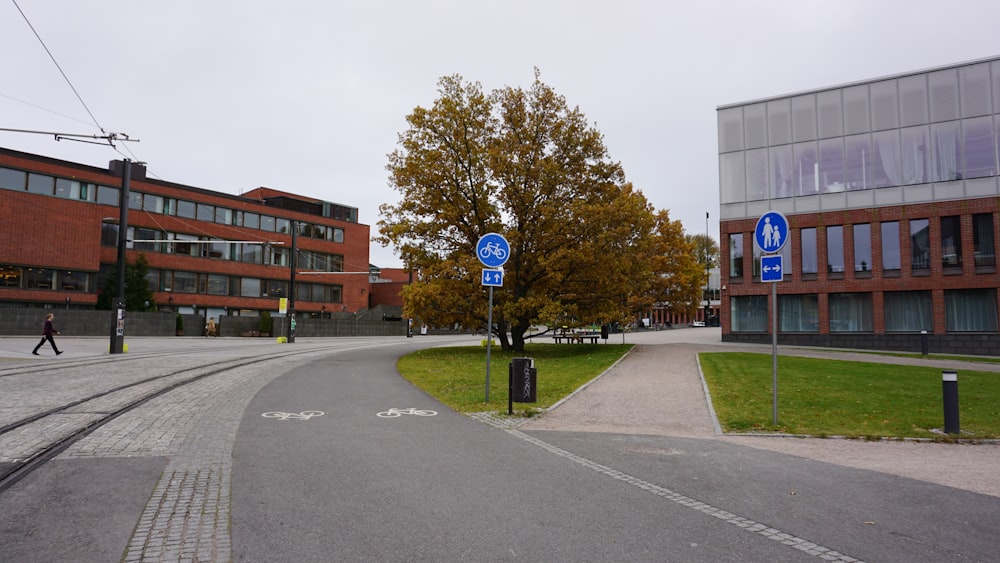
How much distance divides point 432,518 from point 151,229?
5733cm

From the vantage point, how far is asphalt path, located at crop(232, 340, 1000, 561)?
4242 millimetres

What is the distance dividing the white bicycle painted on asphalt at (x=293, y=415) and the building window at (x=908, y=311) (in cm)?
3254

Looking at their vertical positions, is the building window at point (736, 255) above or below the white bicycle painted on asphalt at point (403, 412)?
above

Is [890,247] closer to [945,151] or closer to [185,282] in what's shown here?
[945,151]

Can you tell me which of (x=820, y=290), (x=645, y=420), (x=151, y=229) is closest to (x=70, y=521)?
(x=645, y=420)

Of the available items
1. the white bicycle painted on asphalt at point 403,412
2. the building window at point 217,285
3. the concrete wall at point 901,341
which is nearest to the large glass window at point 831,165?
the concrete wall at point 901,341

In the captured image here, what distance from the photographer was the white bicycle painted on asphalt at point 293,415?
958cm

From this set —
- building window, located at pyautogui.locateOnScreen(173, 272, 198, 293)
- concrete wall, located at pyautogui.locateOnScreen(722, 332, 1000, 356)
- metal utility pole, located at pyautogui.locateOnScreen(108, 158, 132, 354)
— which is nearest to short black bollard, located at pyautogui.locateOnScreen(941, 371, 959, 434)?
concrete wall, located at pyautogui.locateOnScreen(722, 332, 1000, 356)

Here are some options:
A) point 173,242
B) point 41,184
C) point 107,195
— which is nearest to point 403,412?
point 173,242

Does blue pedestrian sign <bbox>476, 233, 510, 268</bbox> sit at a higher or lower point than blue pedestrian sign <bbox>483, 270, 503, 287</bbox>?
higher

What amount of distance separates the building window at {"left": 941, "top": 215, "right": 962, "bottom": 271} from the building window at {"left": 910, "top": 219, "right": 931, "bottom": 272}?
0.67 m

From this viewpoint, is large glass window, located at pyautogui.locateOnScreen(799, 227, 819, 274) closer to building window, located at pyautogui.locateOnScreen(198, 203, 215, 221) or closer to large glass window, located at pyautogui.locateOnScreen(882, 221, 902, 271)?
large glass window, located at pyautogui.locateOnScreen(882, 221, 902, 271)

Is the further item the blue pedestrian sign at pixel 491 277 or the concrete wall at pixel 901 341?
the concrete wall at pixel 901 341

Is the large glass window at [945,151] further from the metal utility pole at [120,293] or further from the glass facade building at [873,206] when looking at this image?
the metal utility pole at [120,293]
